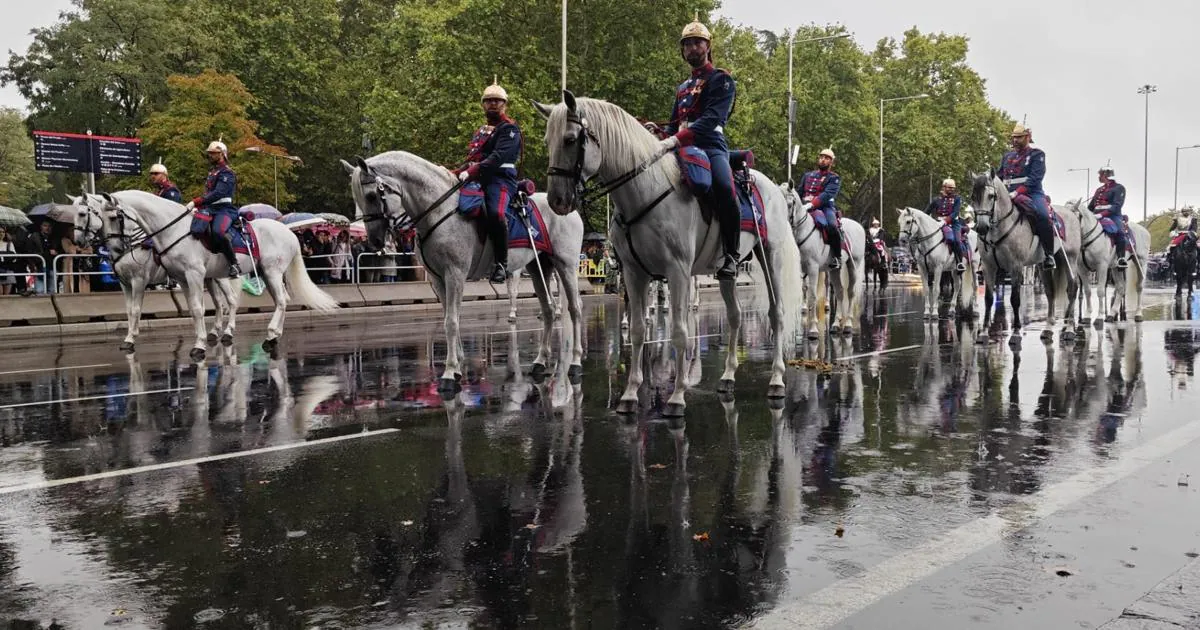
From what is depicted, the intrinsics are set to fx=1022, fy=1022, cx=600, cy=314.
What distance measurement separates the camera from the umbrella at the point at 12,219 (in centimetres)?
2859

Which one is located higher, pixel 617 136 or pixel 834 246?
pixel 617 136

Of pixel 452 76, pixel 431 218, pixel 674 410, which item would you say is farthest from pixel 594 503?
pixel 452 76

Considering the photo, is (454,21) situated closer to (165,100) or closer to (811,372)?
(165,100)

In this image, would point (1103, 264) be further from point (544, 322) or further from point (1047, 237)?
point (544, 322)

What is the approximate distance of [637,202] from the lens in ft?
28.0

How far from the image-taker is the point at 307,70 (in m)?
48.7

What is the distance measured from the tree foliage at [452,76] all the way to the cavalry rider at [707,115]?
2884 centimetres

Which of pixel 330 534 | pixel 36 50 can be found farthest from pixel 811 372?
pixel 36 50

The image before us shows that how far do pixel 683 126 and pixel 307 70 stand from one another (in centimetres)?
4368

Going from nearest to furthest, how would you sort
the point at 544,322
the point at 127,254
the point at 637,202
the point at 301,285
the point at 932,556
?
the point at 932,556 → the point at 637,202 → the point at 544,322 → the point at 127,254 → the point at 301,285

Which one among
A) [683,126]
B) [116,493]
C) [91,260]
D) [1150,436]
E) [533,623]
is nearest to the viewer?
[533,623]

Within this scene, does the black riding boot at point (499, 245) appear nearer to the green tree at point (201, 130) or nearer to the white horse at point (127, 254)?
the white horse at point (127, 254)

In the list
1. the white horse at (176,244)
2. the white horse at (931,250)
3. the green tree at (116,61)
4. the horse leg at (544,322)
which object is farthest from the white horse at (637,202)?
the green tree at (116,61)

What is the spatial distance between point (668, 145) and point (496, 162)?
294 centimetres
